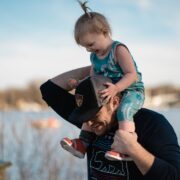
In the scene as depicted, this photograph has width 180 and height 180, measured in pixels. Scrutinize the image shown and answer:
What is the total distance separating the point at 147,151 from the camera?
1.99 metres

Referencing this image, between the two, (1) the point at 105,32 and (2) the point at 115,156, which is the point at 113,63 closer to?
(1) the point at 105,32

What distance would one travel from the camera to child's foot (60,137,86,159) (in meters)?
2.38

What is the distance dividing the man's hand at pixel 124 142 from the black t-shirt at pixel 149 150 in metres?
0.11

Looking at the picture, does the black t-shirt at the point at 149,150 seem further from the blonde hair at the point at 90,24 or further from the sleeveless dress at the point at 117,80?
the blonde hair at the point at 90,24

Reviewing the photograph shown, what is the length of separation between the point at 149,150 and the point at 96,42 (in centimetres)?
57

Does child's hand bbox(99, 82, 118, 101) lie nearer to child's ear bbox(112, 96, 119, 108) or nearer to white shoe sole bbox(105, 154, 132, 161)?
child's ear bbox(112, 96, 119, 108)

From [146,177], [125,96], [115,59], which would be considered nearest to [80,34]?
[115,59]

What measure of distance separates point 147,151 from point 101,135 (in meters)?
0.34

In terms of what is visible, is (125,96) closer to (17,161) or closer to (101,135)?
(101,135)

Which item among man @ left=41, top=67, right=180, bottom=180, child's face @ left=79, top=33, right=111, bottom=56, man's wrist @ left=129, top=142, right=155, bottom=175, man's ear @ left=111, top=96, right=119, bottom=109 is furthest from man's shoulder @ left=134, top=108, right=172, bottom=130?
child's face @ left=79, top=33, right=111, bottom=56

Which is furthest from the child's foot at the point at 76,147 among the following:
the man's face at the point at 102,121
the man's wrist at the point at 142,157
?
the man's wrist at the point at 142,157

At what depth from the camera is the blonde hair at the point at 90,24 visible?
2.24 m

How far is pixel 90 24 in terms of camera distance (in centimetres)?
224

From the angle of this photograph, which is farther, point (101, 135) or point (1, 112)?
point (1, 112)
